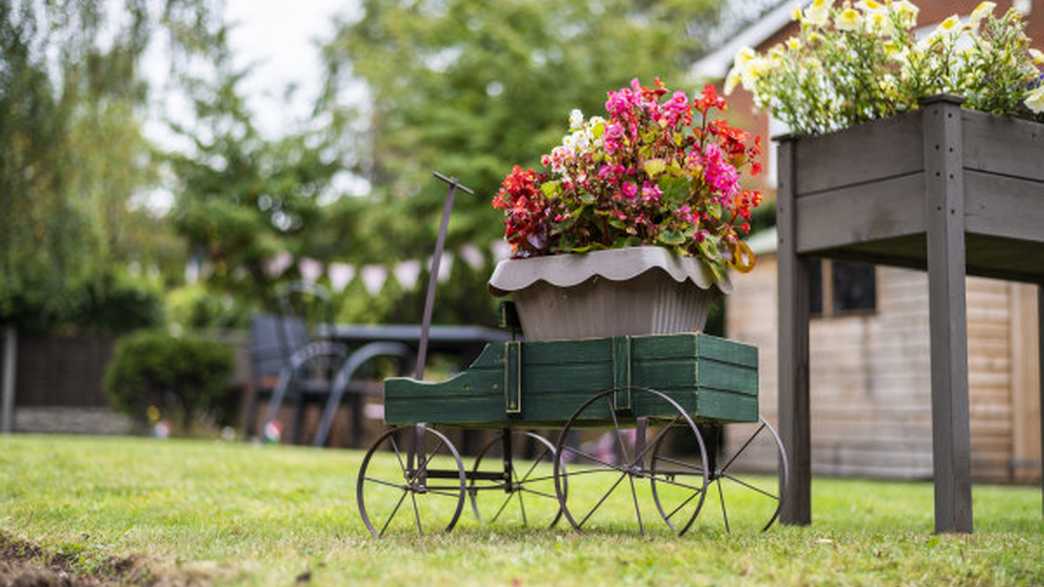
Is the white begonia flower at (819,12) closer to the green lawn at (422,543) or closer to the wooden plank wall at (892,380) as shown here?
the green lawn at (422,543)

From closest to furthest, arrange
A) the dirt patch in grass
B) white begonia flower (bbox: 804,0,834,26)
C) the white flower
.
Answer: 1. the dirt patch in grass
2. the white flower
3. white begonia flower (bbox: 804,0,834,26)

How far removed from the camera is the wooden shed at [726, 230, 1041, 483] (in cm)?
1154

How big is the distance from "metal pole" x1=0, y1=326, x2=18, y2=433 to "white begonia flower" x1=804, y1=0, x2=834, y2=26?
14.9m

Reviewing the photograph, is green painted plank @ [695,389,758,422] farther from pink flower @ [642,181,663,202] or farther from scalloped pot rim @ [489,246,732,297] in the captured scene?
pink flower @ [642,181,663,202]

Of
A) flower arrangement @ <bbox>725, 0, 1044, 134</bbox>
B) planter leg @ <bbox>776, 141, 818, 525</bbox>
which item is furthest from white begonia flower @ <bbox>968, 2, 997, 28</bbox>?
planter leg @ <bbox>776, 141, 818, 525</bbox>

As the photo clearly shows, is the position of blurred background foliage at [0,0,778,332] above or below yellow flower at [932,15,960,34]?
above

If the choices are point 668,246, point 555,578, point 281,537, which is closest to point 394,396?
point 281,537

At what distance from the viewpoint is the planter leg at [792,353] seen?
4715 mm

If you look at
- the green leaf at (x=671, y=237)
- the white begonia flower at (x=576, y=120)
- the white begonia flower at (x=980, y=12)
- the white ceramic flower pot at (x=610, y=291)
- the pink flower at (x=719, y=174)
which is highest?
the white begonia flower at (x=980, y=12)

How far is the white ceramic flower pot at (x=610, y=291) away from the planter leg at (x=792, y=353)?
83cm

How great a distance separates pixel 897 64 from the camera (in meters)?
4.50

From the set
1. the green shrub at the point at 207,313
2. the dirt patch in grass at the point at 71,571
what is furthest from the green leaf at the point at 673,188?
Answer: the green shrub at the point at 207,313

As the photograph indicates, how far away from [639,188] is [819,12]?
3.81 feet

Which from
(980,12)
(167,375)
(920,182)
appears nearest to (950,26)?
(980,12)
